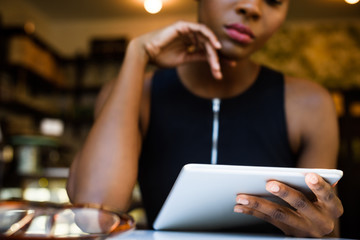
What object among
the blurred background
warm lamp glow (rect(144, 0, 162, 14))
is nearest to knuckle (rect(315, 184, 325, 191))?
the blurred background

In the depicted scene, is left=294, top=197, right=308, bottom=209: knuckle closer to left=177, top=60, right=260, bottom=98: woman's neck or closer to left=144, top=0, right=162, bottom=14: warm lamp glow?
left=177, top=60, right=260, bottom=98: woman's neck

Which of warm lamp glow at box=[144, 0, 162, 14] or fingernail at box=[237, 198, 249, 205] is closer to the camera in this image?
fingernail at box=[237, 198, 249, 205]

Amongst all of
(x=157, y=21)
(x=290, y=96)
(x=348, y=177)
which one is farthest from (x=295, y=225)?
(x=157, y=21)

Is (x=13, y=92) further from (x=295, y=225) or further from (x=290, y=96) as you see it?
(x=295, y=225)

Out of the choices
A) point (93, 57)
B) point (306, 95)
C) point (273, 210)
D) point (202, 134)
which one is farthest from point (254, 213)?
point (93, 57)

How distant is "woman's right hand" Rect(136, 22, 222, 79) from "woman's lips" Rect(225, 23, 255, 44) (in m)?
0.04

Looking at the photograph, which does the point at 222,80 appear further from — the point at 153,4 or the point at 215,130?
the point at 153,4

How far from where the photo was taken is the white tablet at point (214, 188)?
0.49 metres

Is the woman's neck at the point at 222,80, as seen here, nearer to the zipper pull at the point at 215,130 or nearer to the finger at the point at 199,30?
the zipper pull at the point at 215,130

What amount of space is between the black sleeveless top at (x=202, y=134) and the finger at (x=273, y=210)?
42cm

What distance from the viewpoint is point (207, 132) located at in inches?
41.9

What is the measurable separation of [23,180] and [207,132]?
2.64 meters

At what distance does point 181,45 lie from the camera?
3.51ft

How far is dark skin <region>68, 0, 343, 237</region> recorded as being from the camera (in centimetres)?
89
